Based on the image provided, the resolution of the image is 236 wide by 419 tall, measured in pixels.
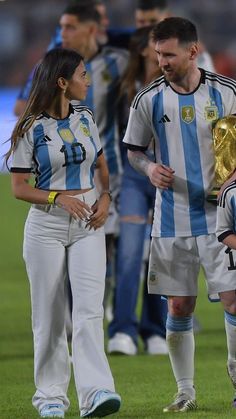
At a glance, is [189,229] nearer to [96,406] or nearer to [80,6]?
[96,406]

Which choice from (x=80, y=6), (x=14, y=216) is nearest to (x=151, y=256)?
(x=80, y=6)

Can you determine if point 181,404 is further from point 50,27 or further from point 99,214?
point 50,27

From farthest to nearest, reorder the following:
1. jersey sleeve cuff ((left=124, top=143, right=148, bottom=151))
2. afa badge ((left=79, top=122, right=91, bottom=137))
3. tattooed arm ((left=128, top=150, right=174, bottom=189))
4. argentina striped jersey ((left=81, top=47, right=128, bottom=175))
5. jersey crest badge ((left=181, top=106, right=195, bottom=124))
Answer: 1. argentina striped jersey ((left=81, top=47, right=128, bottom=175))
2. jersey sleeve cuff ((left=124, top=143, right=148, bottom=151))
3. jersey crest badge ((left=181, top=106, right=195, bottom=124))
4. tattooed arm ((left=128, top=150, right=174, bottom=189))
5. afa badge ((left=79, top=122, right=91, bottom=137))

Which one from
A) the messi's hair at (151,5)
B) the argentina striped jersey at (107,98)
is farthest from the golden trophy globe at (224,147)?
the messi's hair at (151,5)

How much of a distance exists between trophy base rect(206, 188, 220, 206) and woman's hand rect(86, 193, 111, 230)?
0.57 m

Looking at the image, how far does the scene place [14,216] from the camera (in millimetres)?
20781

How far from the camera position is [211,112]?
24.4 ft

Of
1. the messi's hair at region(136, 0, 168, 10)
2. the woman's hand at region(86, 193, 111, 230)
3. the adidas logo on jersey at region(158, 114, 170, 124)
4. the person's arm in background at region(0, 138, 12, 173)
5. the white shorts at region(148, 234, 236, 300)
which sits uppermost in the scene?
the messi's hair at region(136, 0, 168, 10)

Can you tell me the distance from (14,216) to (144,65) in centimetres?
1090

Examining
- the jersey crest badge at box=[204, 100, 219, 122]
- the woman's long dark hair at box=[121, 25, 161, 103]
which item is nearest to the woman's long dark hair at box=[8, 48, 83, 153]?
the jersey crest badge at box=[204, 100, 219, 122]

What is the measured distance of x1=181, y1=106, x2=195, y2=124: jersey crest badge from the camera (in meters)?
7.45

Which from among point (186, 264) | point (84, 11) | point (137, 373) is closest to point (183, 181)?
point (186, 264)

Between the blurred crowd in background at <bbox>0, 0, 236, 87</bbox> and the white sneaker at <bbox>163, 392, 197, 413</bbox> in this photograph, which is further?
the blurred crowd in background at <bbox>0, 0, 236, 87</bbox>

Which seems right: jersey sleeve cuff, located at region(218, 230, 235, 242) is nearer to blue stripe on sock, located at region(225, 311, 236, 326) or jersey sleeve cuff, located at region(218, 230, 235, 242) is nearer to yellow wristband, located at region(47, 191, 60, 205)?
blue stripe on sock, located at region(225, 311, 236, 326)
